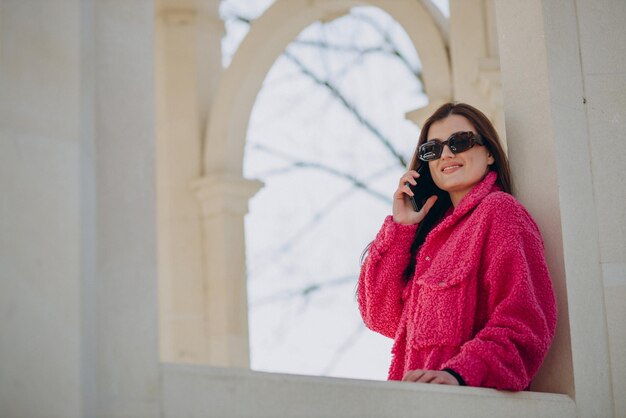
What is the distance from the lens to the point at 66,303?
3.55 m

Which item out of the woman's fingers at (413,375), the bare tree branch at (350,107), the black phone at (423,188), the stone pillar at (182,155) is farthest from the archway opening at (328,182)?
the woman's fingers at (413,375)

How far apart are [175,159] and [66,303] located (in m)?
8.07

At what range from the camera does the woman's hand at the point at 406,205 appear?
203 inches

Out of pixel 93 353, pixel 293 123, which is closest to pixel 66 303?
pixel 93 353

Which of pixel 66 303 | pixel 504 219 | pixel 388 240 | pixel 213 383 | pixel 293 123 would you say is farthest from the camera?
pixel 293 123

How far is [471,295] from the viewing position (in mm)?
4621

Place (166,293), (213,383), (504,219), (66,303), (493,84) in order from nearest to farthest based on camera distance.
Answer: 1. (66,303)
2. (213,383)
3. (504,219)
4. (493,84)
5. (166,293)

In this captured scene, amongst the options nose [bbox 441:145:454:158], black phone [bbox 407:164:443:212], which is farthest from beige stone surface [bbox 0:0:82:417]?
black phone [bbox 407:164:443:212]

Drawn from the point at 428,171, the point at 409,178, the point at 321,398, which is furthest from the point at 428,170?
the point at 321,398

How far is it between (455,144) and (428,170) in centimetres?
30

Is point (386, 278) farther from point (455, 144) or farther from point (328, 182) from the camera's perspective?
point (328, 182)

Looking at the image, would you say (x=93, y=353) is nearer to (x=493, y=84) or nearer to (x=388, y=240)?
(x=388, y=240)

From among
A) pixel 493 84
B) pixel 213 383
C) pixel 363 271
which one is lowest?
pixel 213 383

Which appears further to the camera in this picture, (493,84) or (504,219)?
(493,84)
